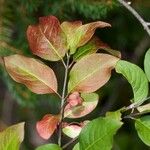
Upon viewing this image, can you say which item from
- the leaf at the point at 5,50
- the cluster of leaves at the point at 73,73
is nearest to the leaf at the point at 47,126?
the cluster of leaves at the point at 73,73

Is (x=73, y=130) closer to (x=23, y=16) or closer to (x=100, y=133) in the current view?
(x=100, y=133)

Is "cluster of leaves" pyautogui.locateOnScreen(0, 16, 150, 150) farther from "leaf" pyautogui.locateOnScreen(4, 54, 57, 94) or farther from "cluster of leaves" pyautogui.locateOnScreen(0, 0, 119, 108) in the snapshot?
"cluster of leaves" pyautogui.locateOnScreen(0, 0, 119, 108)

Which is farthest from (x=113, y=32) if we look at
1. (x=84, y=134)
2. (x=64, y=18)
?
(x=84, y=134)

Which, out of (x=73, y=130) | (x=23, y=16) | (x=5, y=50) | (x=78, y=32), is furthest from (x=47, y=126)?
(x=23, y=16)

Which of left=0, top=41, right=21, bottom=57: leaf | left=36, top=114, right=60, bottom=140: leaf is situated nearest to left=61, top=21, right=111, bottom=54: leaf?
left=36, top=114, right=60, bottom=140: leaf

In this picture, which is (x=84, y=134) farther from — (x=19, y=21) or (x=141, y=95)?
(x=19, y=21)

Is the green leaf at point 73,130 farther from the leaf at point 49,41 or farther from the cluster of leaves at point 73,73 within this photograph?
the leaf at point 49,41
